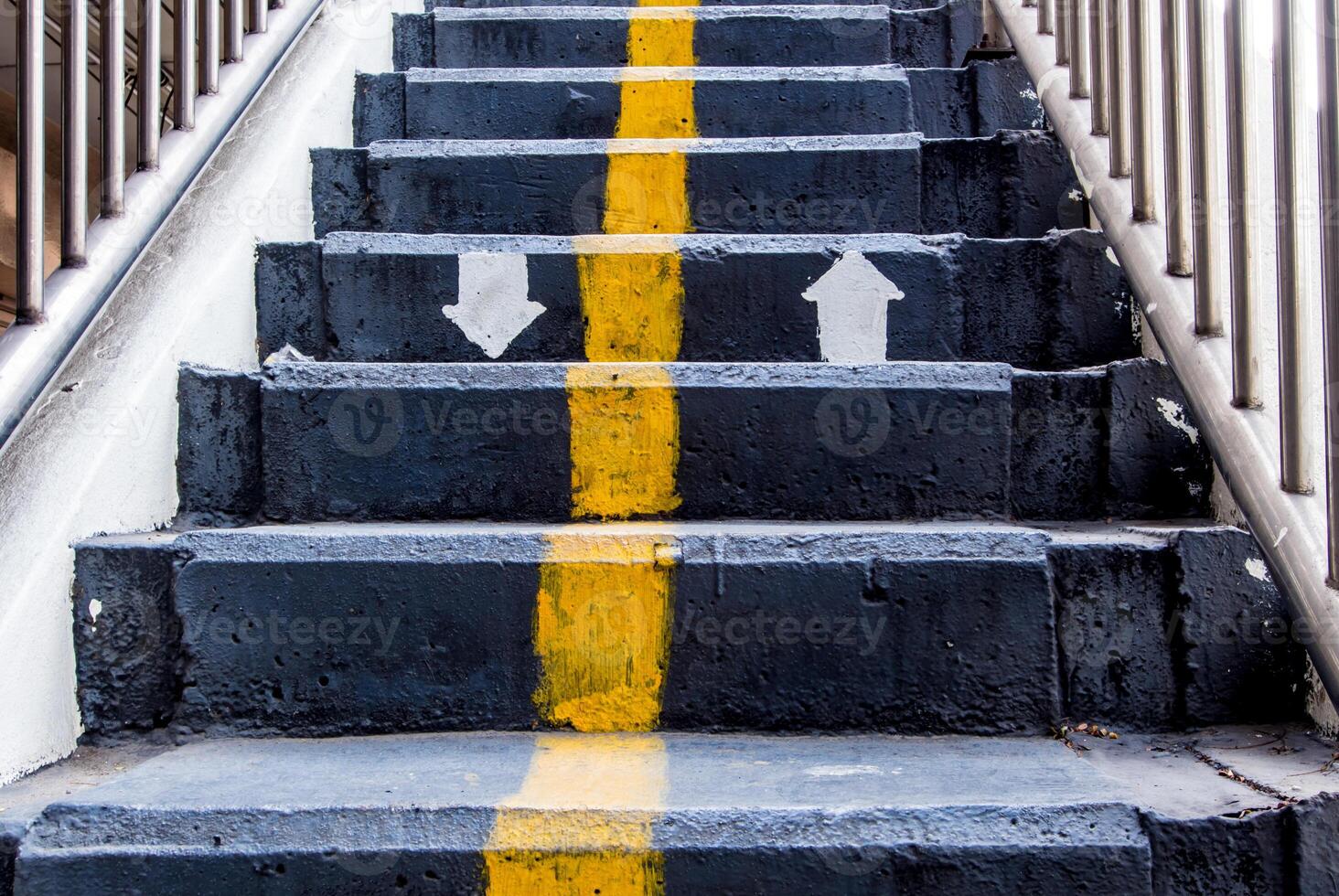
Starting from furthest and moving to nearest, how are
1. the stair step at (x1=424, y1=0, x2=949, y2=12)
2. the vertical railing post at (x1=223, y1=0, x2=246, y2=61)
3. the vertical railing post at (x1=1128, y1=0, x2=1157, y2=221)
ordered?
1. the stair step at (x1=424, y1=0, x2=949, y2=12)
2. the vertical railing post at (x1=223, y1=0, x2=246, y2=61)
3. the vertical railing post at (x1=1128, y1=0, x2=1157, y2=221)

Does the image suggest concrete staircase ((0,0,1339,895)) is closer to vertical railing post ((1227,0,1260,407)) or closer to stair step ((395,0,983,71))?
vertical railing post ((1227,0,1260,407))

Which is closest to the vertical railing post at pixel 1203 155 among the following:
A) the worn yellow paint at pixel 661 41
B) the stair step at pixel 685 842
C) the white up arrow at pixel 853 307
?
the white up arrow at pixel 853 307

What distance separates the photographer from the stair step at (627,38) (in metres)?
2.12

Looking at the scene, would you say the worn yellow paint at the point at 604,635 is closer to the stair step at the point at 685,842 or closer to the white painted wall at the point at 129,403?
the stair step at the point at 685,842

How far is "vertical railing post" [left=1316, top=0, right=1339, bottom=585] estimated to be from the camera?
0.94 m

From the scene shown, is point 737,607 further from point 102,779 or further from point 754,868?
point 102,779

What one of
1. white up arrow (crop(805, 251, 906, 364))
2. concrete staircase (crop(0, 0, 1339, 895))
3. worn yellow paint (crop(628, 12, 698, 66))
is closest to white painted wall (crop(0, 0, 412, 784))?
concrete staircase (crop(0, 0, 1339, 895))

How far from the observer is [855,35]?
7.02ft

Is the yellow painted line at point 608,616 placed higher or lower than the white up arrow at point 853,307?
lower

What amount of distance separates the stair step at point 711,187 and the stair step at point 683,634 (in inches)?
28.0

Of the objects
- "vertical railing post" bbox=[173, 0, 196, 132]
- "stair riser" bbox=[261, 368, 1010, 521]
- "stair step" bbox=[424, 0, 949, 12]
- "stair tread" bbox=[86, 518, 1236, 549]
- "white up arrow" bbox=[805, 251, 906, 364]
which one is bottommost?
"stair tread" bbox=[86, 518, 1236, 549]

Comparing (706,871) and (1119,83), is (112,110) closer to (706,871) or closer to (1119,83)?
(706,871)

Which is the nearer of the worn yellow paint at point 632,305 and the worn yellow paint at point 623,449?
the worn yellow paint at point 623,449

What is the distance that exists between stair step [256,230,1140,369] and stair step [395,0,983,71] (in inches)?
32.2
